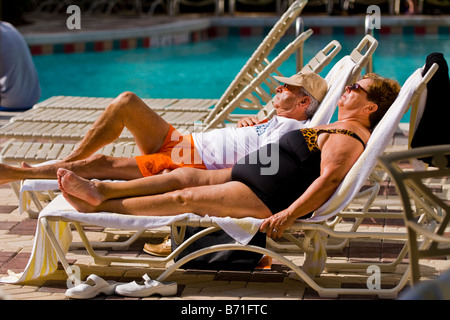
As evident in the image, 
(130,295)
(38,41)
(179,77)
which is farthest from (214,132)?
(38,41)

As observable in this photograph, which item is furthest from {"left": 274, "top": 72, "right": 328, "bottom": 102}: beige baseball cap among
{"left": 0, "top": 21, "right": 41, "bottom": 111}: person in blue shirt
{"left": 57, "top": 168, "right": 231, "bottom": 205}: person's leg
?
{"left": 0, "top": 21, "right": 41, "bottom": 111}: person in blue shirt

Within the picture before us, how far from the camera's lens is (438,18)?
13.2 meters

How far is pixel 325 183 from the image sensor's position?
130 inches

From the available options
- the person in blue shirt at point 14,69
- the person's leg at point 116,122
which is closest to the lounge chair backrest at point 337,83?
the person's leg at point 116,122

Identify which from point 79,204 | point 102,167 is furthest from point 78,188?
point 102,167

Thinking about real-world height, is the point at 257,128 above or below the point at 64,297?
above

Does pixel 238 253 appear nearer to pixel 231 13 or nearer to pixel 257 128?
pixel 257 128

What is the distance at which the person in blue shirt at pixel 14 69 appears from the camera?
24.8 feet

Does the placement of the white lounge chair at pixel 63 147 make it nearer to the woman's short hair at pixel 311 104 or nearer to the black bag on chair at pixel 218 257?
the woman's short hair at pixel 311 104

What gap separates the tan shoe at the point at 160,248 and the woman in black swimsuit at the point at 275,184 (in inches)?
16.5

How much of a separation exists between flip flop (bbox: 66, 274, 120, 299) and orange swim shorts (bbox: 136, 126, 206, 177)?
81 centimetres

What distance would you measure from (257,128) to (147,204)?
3.16ft

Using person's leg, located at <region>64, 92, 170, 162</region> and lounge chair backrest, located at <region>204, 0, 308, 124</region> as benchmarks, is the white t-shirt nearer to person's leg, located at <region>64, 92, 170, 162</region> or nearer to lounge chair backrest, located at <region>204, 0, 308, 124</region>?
person's leg, located at <region>64, 92, 170, 162</region>
